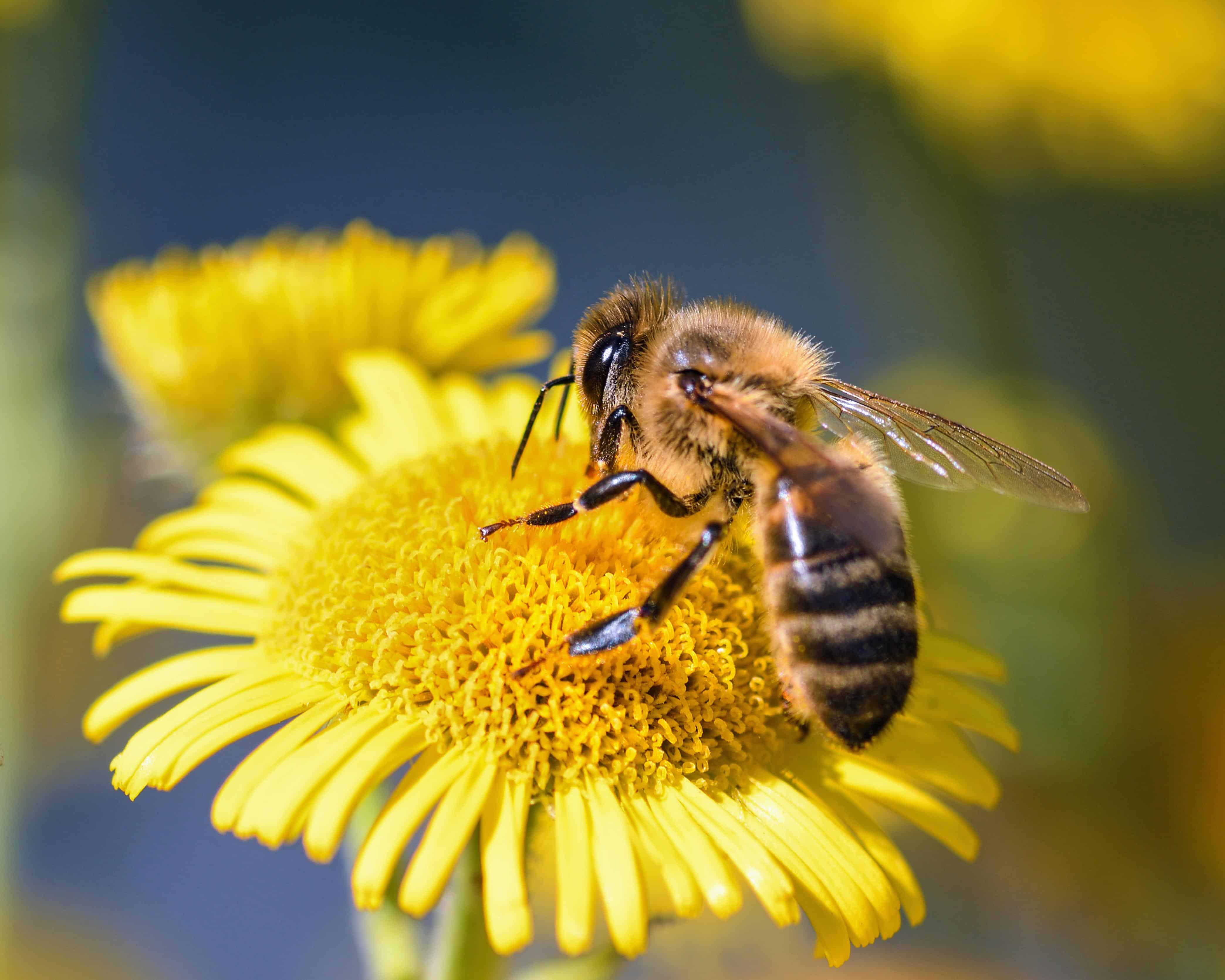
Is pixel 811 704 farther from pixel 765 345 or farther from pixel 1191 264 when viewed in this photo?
pixel 1191 264

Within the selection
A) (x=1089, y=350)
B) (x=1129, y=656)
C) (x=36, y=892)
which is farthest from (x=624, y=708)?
(x=1089, y=350)

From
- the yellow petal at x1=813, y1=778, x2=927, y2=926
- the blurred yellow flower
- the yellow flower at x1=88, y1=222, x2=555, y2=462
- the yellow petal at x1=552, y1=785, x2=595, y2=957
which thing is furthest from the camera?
the blurred yellow flower

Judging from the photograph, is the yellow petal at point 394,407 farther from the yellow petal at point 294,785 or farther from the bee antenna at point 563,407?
the yellow petal at point 294,785

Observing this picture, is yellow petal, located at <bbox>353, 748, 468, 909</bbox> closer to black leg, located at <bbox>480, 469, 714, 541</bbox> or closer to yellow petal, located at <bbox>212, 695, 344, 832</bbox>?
yellow petal, located at <bbox>212, 695, 344, 832</bbox>

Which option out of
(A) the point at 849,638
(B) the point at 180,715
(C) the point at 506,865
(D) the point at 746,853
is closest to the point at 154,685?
(B) the point at 180,715

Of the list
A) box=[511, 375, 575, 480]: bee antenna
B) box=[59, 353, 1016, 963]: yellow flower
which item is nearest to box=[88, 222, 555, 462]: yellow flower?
box=[59, 353, 1016, 963]: yellow flower

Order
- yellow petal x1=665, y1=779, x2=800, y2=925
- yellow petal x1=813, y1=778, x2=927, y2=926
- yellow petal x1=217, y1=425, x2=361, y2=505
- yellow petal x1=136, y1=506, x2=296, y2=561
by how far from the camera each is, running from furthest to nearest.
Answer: yellow petal x1=217, y1=425, x2=361, y2=505 → yellow petal x1=136, y1=506, x2=296, y2=561 → yellow petal x1=813, y1=778, x2=927, y2=926 → yellow petal x1=665, y1=779, x2=800, y2=925

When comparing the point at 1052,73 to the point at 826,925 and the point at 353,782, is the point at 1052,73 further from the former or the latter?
the point at 353,782

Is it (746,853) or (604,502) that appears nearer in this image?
(746,853)
